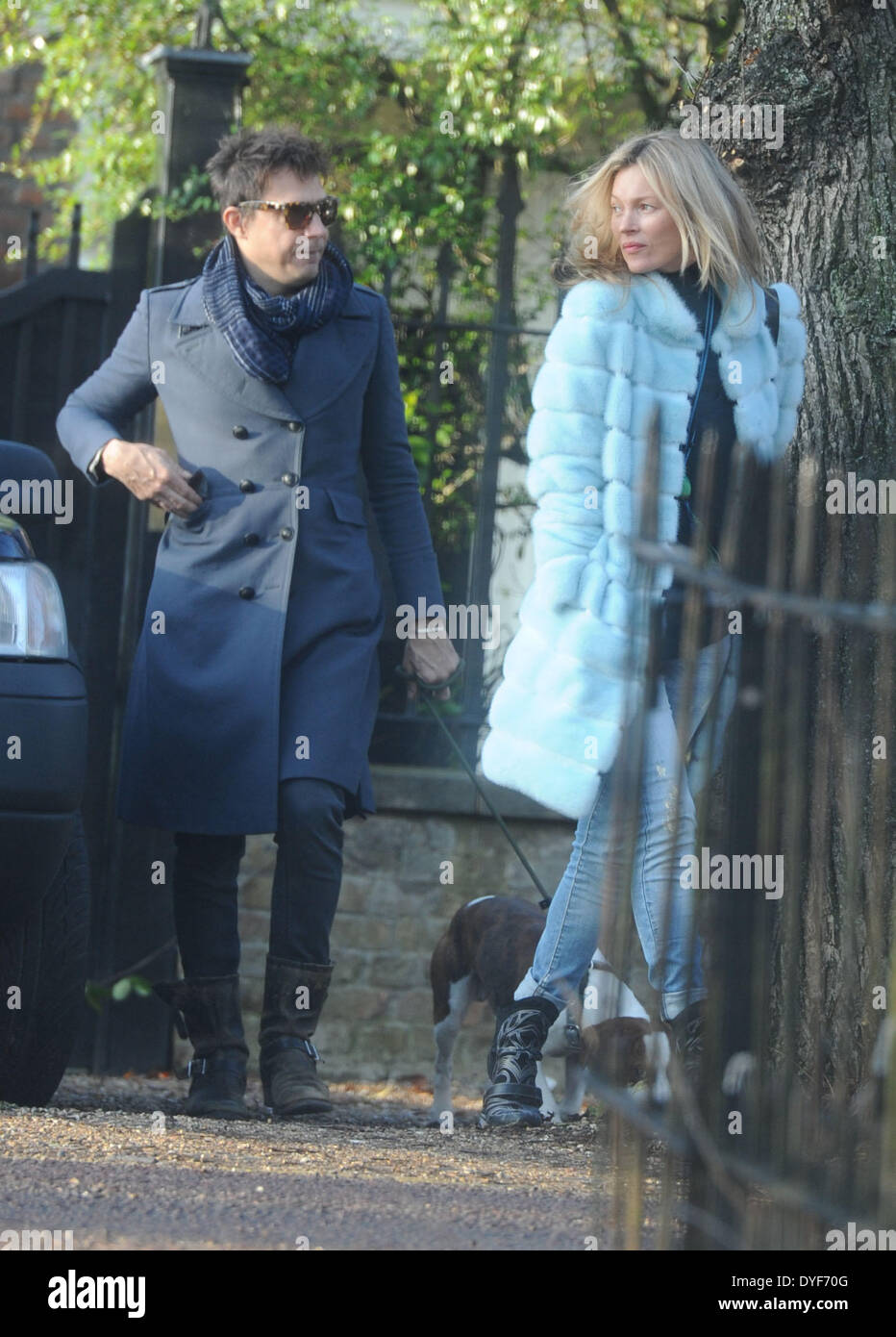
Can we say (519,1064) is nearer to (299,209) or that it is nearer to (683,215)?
(683,215)

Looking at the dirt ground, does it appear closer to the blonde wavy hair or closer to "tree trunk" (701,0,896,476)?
"tree trunk" (701,0,896,476)

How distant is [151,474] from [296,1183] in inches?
66.5

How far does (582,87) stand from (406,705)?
2809mm

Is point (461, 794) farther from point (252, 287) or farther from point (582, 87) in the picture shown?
point (582, 87)

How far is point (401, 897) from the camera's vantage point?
6.04m

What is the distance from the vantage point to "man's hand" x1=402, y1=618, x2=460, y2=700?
4.30 meters

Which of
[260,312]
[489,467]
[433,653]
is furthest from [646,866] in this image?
[489,467]

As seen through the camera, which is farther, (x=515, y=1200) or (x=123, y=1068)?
(x=123, y=1068)

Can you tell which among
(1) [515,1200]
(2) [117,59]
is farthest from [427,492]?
(1) [515,1200]

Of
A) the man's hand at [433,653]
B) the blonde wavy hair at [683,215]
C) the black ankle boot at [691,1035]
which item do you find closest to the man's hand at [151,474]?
the man's hand at [433,653]

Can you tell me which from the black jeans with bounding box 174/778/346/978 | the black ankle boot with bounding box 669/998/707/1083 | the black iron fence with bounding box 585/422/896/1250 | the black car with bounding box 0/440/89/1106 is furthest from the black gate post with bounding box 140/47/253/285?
the black iron fence with bounding box 585/422/896/1250

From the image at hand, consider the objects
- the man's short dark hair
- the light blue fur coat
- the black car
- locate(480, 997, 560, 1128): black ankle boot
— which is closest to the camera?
the black car

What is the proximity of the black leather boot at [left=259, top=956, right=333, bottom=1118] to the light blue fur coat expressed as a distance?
0.72 metres
